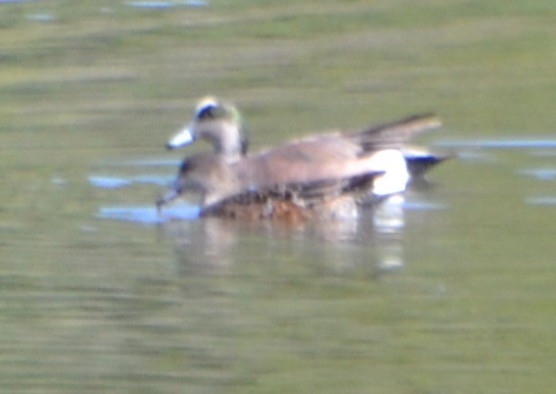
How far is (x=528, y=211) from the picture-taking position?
34.8ft

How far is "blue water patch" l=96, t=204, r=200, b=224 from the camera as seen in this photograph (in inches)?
433

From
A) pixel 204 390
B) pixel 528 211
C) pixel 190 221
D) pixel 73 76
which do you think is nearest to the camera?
pixel 204 390

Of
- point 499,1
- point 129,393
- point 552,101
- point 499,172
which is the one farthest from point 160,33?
point 129,393

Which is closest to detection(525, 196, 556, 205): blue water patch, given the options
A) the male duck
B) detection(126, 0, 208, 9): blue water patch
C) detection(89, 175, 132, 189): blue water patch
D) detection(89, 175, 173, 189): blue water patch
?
the male duck

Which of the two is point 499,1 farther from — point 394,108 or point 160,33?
point 394,108

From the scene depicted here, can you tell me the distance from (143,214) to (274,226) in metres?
0.86

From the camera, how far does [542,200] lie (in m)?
10.8

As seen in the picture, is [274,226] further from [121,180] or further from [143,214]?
[121,180]

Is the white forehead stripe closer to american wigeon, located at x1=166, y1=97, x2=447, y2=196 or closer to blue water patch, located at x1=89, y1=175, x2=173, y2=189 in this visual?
american wigeon, located at x1=166, y1=97, x2=447, y2=196

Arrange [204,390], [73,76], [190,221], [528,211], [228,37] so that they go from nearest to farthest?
1. [204,390]
2. [528,211]
3. [190,221]
4. [73,76]
5. [228,37]

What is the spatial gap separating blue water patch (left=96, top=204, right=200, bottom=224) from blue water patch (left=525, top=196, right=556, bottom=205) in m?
2.05

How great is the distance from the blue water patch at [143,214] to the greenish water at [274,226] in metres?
0.03

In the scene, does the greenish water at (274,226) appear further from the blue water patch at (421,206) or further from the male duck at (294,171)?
the male duck at (294,171)

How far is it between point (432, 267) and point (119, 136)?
434cm
